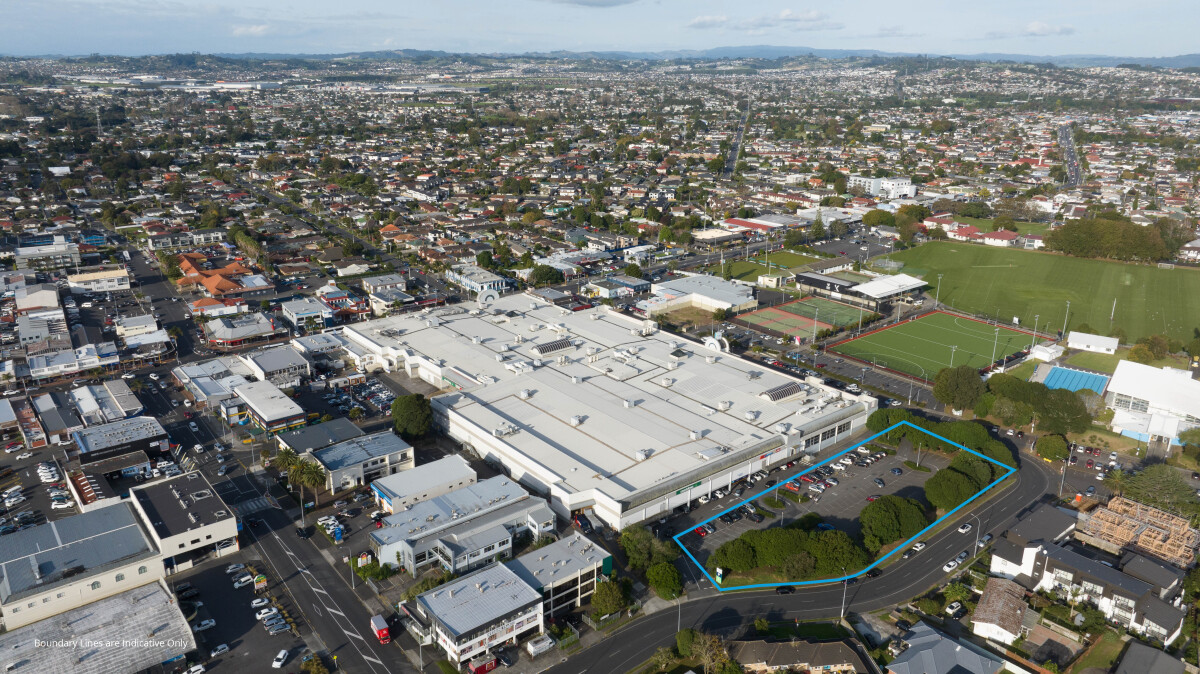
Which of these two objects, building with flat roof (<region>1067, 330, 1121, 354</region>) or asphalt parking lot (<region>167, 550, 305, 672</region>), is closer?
asphalt parking lot (<region>167, 550, 305, 672</region>)

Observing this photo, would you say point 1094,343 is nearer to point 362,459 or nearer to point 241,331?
point 362,459

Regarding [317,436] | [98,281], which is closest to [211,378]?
[317,436]

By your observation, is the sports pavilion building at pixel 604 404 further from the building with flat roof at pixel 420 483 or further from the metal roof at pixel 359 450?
the metal roof at pixel 359 450

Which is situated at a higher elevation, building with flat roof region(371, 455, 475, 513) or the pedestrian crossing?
building with flat roof region(371, 455, 475, 513)

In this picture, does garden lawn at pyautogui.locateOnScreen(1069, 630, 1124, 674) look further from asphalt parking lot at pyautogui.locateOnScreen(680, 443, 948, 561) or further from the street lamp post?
asphalt parking lot at pyautogui.locateOnScreen(680, 443, 948, 561)

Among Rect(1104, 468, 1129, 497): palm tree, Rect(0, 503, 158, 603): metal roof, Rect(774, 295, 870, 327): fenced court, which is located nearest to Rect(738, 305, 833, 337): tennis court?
Rect(774, 295, 870, 327): fenced court

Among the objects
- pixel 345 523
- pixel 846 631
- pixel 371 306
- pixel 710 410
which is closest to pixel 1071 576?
pixel 846 631
